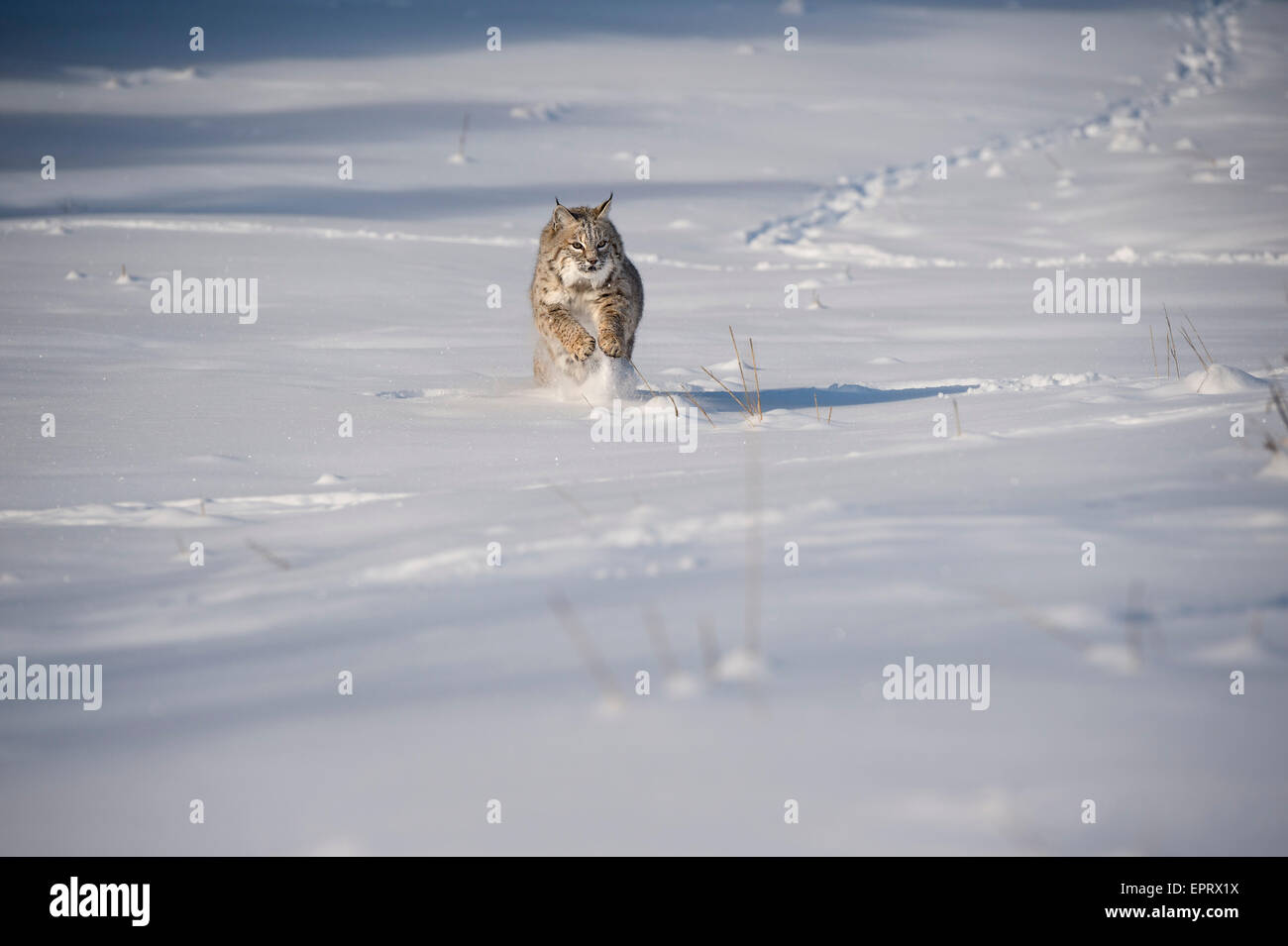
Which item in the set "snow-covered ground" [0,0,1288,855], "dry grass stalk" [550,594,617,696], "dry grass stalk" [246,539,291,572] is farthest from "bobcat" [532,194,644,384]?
"dry grass stalk" [550,594,617,696]

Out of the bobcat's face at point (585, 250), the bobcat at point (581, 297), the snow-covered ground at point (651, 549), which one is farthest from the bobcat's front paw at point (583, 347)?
the bobcat's face at point (585, 250)

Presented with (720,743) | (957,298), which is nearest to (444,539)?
(720,743)

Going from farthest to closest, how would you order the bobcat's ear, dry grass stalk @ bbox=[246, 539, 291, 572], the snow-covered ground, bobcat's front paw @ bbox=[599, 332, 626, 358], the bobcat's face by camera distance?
the bobcat's ear → the bobcat's face → bobcat's front paw @ bbox=[599, 332, 626, 358] → dry grass stalk @ bbox=[246, 539, 291, 572] → the snow-covered ground

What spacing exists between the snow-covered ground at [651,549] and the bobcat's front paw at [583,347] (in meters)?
0.21

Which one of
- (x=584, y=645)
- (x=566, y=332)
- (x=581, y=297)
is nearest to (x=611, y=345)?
(x=566, y=332)

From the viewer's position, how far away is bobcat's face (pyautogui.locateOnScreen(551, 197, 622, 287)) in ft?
21.9

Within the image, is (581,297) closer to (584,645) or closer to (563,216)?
(563,216)

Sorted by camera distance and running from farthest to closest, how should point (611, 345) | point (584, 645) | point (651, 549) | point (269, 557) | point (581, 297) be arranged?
point (581, 297) < point (611, 345) < point (269, 557) < point (651, 549) < point (584, 645)

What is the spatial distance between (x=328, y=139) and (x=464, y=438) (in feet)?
43.4

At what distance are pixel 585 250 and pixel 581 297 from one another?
0.26 metres

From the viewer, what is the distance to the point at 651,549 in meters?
3.22

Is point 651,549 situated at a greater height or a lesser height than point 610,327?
lesser

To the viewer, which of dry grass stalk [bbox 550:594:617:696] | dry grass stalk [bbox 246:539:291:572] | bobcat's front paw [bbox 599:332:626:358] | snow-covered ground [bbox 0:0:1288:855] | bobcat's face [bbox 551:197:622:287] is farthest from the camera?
bobcat's face [bbox 551:197:622:287]

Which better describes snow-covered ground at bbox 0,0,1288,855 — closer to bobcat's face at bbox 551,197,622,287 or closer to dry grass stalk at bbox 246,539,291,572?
dry grass stalk at bbox 246,539,291,572
